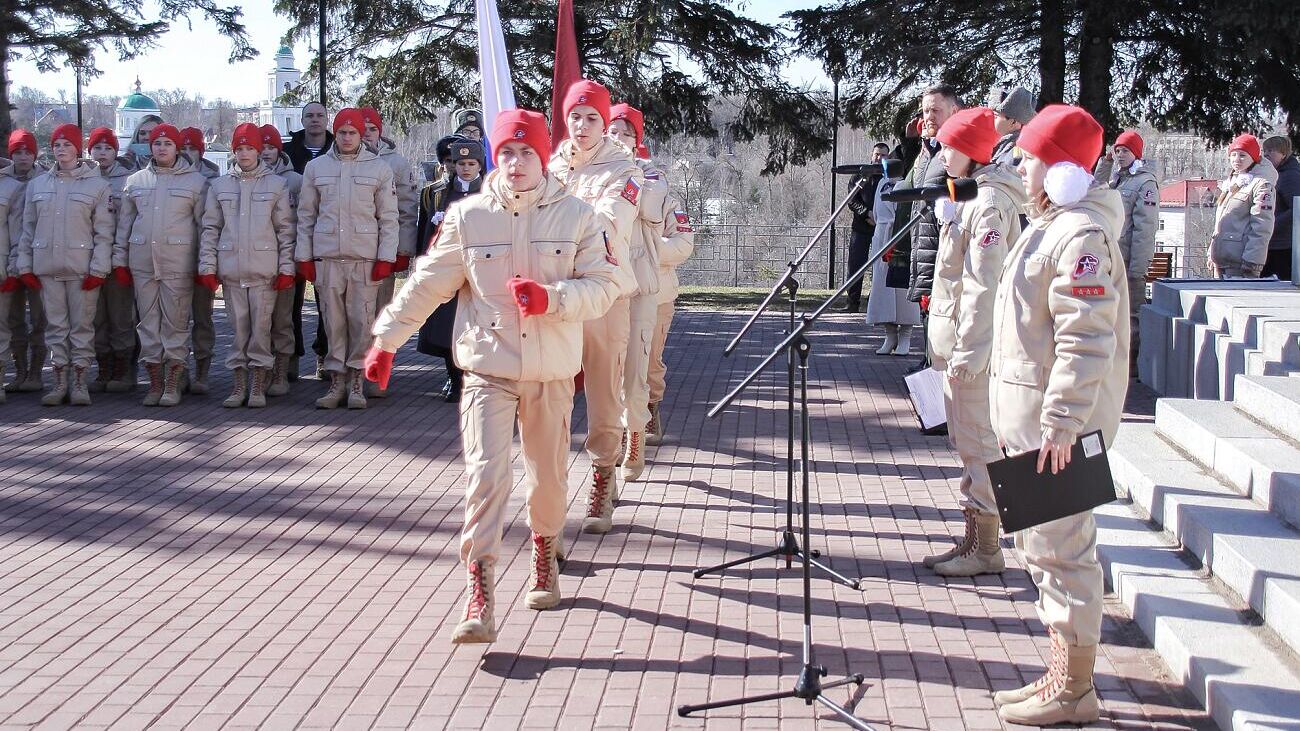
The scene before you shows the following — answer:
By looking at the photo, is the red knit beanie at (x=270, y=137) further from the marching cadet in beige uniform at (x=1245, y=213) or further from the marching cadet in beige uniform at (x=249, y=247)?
the marching cadet in beige uniform at (x=1245, y=213)

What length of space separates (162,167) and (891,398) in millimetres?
6451

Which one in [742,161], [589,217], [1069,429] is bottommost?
[1069,429]

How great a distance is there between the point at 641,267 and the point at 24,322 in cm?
705

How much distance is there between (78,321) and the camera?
11141mm

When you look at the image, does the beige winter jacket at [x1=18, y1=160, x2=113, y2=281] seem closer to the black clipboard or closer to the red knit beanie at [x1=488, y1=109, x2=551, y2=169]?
the red knit beanie at [x1=488, y1=109, x2=551, y2=169]

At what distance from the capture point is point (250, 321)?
1122 centimetres

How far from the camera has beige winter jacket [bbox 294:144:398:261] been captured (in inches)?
424

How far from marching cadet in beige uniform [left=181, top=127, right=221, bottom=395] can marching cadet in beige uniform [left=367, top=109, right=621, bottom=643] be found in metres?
6.64

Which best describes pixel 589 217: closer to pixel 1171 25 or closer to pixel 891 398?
pixel 891 398

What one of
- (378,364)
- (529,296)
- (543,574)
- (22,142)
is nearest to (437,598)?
(543,574)

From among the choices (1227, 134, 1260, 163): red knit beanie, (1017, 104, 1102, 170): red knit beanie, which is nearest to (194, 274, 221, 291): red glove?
(1017, 104, 1102, 170): red knit beanie

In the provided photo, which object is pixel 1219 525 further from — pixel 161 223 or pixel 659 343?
pixel 161 223

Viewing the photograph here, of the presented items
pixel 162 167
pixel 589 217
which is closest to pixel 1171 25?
pixel 162 167

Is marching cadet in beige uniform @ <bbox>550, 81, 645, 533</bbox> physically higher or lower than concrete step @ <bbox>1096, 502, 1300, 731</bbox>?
higher
